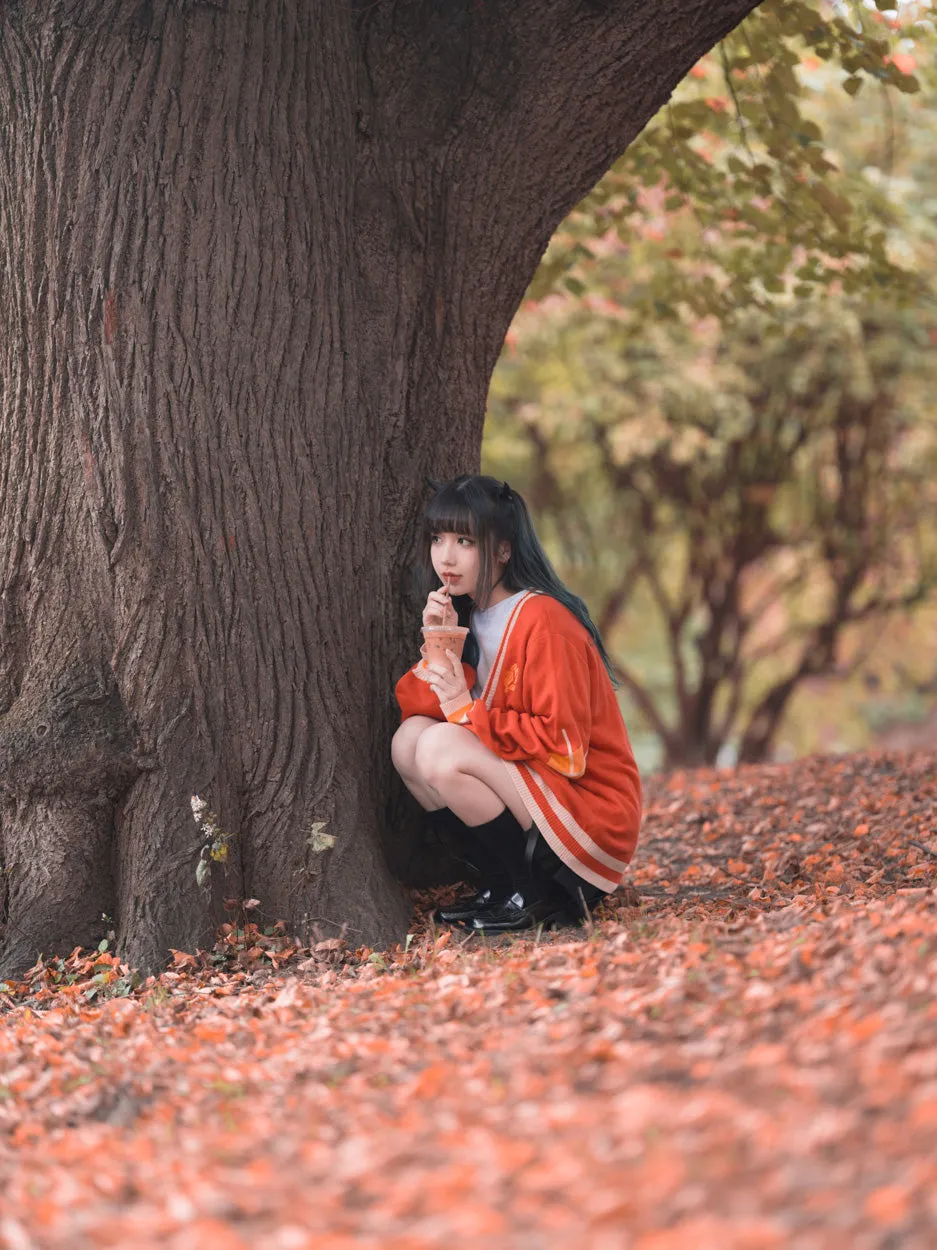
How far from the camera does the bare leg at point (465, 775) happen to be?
4090 millimetres

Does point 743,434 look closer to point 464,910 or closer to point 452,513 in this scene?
point 452,513

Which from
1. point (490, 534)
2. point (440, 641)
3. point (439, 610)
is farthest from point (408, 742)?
point (490, 534)

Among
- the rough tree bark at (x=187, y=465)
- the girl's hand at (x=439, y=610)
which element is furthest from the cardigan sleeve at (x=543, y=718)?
the rough tree bark at (x=187, y=465)

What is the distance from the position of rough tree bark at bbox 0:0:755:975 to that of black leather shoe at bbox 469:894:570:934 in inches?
11.0

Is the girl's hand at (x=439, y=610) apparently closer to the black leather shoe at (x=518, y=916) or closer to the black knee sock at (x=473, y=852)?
the black knee sock at (x=473, y=852)

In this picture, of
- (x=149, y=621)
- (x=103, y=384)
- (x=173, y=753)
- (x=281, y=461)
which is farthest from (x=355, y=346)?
(x=173, y=753)

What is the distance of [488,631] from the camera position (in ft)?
14.4

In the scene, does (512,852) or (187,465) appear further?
(512,852)

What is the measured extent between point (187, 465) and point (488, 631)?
3.75 ft

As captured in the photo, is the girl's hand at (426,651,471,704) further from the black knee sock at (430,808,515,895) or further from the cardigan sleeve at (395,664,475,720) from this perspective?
the black knee sock at (430,808,515,895)

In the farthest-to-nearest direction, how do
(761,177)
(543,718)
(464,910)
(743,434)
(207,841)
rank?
(743,434)
(761,177)
(464,910)
(543,718)
(207,841)

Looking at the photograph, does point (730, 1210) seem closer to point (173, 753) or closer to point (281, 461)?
point (173, 753)

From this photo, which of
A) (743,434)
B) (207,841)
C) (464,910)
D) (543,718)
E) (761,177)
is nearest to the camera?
(207,841)

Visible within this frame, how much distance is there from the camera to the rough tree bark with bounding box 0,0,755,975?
158 inches
